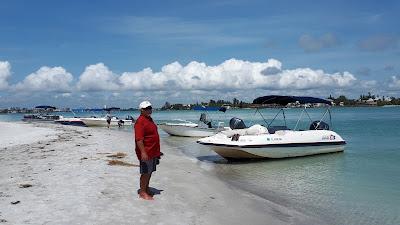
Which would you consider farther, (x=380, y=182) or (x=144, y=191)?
(x=380, y=182)

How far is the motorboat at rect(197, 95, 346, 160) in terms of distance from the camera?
19672 mm

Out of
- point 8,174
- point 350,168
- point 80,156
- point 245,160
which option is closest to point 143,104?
point 8,174

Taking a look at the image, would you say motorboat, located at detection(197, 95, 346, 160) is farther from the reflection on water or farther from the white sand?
the white sand

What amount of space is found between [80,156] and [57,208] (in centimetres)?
913

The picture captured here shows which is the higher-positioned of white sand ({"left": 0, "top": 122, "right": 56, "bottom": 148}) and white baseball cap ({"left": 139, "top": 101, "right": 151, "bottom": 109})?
white baseball cap ({"left": 139, "top": 101, "right": 151, "bottom": 109})

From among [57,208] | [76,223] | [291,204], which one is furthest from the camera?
[291,204]

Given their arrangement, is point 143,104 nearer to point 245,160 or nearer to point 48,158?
point 48,158

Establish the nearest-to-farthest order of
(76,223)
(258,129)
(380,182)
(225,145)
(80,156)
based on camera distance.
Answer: (76,223) → (380,182) → (80,156) → (225,145) → (258,129)

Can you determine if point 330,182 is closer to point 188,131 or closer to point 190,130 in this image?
point 190,130

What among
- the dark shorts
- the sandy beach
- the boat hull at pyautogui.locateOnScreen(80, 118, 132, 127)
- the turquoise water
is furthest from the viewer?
the boat hull at pyautogui.locateOnScreen(80, 118, 132, 127)

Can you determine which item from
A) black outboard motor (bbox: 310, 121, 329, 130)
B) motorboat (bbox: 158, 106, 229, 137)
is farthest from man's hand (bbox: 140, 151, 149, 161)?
motorboat (bbox: 158, 106, 229, 137)

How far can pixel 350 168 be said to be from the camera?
1953 centimetres

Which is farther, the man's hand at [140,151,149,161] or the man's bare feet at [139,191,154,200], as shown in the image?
the man's bare feet at [139,191,154,200]

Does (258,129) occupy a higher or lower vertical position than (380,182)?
higher
